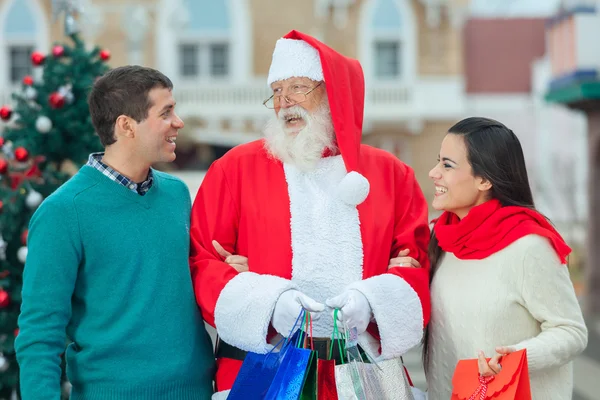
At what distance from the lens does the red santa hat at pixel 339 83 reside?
10.1ft

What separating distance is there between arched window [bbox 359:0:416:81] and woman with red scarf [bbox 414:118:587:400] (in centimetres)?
1447

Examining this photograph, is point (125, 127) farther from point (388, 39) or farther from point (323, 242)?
point (388, 39)

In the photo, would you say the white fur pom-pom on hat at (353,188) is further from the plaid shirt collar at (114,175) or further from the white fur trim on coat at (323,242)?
the plaid shirt collar at (114,175)

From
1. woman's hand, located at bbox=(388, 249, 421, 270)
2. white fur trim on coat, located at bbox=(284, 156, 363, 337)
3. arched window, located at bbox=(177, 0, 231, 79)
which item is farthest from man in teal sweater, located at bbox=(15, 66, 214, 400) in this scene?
arched window, located at bbox=(177, 0, 231, 79)

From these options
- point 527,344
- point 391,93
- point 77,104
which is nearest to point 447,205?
point 527,344

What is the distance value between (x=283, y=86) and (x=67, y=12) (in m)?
1.96

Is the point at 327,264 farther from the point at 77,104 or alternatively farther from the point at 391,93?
the point at 391,93

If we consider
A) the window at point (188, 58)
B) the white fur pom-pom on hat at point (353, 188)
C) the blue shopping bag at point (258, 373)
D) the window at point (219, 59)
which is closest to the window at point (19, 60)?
the window at point (188, 58)

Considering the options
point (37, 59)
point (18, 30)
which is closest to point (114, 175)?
point (37, 59)

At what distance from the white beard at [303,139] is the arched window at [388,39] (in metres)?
14.3

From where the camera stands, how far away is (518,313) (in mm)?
2887

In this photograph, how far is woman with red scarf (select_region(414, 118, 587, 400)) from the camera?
2.83m

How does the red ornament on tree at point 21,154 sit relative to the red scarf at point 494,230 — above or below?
above

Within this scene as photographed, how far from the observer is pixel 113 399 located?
2750 mm
